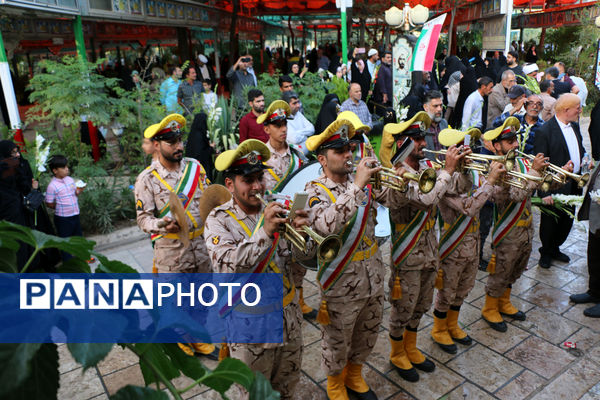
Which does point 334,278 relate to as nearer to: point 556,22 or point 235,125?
point 235,125

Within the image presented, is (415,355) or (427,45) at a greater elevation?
(427,45)

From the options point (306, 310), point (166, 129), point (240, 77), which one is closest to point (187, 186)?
point (166, 129)

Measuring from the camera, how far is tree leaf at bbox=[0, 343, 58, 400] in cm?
57

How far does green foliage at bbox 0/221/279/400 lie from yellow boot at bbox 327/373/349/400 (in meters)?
3.15

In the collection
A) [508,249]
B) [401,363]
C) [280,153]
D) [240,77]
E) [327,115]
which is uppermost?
[240,77]

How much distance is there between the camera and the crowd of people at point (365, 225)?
302 cm

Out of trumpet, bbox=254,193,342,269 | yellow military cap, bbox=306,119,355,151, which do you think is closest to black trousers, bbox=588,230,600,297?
yellow military cap, bbox=306,119,355,151

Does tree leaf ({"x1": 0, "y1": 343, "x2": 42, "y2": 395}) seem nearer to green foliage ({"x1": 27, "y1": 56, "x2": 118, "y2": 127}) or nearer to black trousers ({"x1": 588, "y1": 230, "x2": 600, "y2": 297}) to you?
black trousers ({"x1": 588, "y1": 230, "x2": 600, "y2": 297})

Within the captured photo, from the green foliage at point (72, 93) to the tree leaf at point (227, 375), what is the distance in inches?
272

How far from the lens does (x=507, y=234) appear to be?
463 centimetres

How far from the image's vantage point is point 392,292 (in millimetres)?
3951

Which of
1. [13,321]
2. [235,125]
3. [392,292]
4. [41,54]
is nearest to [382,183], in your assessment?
[392,292]

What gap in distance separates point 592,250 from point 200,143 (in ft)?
16.8

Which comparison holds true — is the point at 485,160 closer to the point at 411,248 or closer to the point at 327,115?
the point at 411,248
